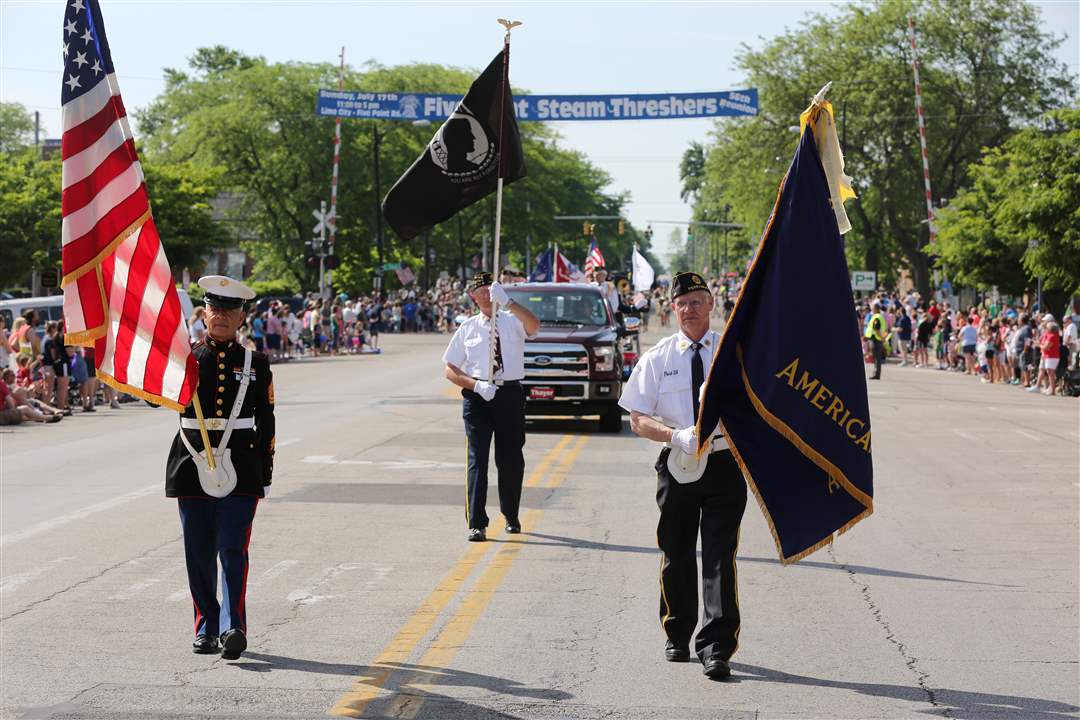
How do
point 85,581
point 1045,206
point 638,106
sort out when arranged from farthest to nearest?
1. point 638,106
2. point 1045,206
3. point 85,581

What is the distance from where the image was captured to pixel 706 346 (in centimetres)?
726

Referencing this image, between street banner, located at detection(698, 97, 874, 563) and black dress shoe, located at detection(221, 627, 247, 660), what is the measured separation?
7.89ft

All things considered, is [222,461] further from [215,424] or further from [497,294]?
[497,294]

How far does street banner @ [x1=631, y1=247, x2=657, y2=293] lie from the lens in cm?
4581

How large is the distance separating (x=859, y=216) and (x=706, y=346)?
63608mm

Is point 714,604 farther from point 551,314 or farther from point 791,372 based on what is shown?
point 551,314

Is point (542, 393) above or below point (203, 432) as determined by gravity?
below

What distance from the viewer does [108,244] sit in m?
7.47

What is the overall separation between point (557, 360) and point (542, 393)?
505 millimetres

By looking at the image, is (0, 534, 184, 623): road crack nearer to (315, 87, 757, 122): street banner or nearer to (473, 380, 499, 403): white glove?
(473, 380, 499, 403): white glove

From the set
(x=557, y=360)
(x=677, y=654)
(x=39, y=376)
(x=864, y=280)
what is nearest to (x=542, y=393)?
(x=557, y=360)

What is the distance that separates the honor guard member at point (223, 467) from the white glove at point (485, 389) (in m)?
3.72

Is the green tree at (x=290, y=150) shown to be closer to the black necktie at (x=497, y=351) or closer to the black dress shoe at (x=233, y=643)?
the black necktie at (x=497, y=351)

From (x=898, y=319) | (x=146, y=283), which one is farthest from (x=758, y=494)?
(x=898, y=319)
